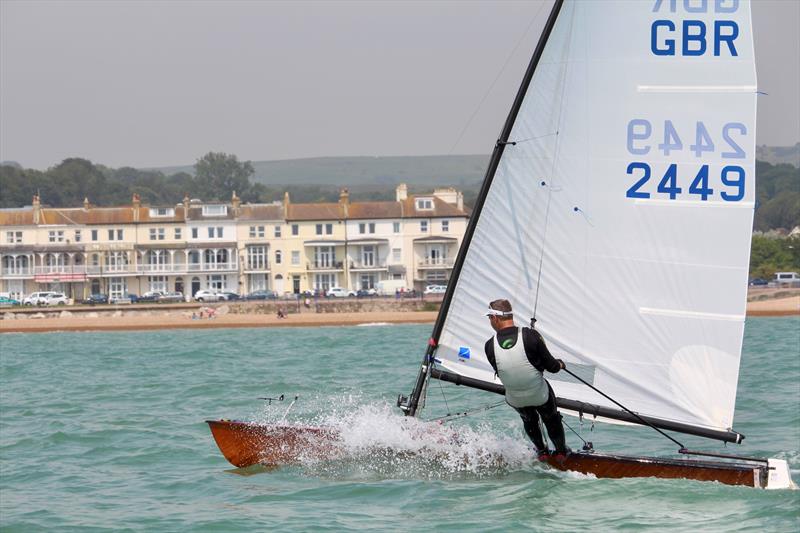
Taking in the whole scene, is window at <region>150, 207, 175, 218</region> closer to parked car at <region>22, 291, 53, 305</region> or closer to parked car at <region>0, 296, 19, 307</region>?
parked car at <region>22, 291, 53, 305</region>

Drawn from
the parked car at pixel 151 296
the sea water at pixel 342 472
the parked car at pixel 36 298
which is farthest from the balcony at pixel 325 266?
the sea water at pixel 342 472

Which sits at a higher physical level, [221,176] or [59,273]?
[221,176]

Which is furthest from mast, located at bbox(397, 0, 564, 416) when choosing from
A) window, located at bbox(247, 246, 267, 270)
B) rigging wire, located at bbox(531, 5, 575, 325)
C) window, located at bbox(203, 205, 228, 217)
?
window, located at bbox(203, 205, 228, 217)

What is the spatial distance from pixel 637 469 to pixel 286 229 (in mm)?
71546

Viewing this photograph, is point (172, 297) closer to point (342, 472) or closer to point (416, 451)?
point (342, 472)

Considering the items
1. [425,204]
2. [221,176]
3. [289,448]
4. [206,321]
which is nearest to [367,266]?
[425,204]

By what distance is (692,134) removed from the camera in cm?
972

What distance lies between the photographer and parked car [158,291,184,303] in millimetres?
73387

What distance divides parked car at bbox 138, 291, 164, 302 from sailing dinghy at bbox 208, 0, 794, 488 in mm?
64970

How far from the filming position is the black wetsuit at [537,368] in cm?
949

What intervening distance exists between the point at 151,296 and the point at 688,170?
223 ft

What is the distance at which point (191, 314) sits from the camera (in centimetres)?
6309

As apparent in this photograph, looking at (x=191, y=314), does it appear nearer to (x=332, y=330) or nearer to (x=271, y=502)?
(x=332, y=330)

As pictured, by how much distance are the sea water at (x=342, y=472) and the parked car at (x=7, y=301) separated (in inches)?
2070
